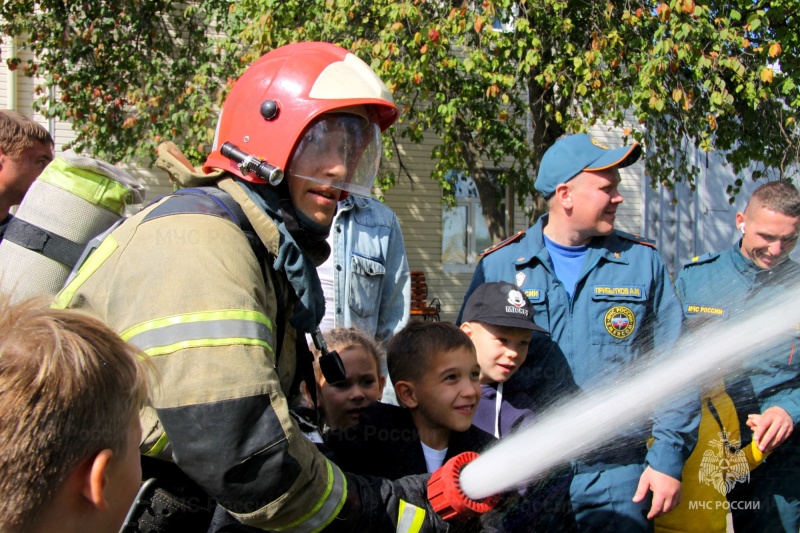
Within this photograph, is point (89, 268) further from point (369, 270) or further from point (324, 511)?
point (369, 270)

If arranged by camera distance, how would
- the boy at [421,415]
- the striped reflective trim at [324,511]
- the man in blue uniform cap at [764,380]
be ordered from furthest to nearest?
1. the man in blue uniform cap at [764,380]
2. the boy at [421,415]
3. the striped reflective trim at [324,511]

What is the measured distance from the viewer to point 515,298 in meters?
3.29

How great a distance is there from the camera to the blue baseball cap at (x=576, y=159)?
3.70m

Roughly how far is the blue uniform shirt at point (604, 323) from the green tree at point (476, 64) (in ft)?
13.9

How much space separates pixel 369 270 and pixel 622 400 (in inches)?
57.1

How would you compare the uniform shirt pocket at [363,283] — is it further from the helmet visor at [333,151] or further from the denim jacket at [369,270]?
the helmet visor at [333,151]

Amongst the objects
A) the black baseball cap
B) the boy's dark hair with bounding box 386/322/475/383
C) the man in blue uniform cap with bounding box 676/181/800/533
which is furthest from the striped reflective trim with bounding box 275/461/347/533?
the man in blue uniform cap with bounding box 676/181/800/533

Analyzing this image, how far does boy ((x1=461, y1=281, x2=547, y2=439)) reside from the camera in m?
A: 3.16

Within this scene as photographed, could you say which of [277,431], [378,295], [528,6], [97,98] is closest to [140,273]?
[277,431]

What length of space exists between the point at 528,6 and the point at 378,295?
230 inches

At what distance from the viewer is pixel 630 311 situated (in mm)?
3498

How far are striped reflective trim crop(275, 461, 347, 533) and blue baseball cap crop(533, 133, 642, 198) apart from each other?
7.65 ft

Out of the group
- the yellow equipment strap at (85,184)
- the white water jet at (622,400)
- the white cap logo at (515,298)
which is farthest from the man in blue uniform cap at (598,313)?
the yellow equipment strap at (85,184)

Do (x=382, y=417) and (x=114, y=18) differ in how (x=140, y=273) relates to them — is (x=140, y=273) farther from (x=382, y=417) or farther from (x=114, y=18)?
(x=114, y=18)
